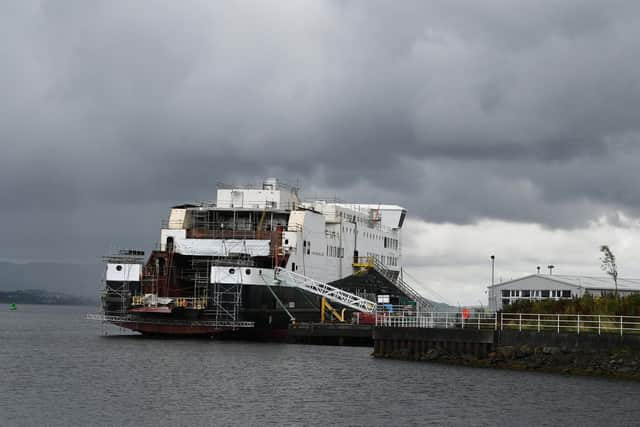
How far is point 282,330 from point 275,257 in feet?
16.1

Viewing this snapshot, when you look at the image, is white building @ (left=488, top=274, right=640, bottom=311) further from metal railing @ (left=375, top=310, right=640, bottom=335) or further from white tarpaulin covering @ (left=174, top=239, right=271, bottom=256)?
metal railing @ (left=375, top=310, right=640, bottom=335)

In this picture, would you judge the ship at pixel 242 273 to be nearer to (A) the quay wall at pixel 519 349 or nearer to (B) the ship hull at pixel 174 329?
(B) the ship hull at pixel 174 329

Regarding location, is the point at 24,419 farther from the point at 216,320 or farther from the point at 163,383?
the point at 216,320

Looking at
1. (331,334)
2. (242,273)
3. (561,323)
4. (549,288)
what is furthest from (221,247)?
(549,288)

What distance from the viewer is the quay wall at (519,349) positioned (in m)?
39.9

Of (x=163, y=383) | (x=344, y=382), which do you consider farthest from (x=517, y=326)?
(x=163, y=383)

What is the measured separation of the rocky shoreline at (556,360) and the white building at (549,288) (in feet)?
95.1

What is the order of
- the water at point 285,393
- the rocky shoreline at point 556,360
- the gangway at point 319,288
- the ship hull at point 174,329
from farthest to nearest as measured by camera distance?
1. the gangway at point 319,288
2. the ship hull at point 174,329
3. the rocky shoreline at point 556,360
4. the water at point 285,393

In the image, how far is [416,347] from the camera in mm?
48406

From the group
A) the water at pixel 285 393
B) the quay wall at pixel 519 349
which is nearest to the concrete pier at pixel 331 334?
the water at pixel 285 393

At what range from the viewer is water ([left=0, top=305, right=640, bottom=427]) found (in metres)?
31.1

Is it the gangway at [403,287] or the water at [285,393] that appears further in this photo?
the gangway at [403,287]

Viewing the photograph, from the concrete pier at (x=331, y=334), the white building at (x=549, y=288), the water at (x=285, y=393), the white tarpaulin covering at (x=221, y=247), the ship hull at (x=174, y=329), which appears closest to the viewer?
the water at (x=285, y=393)

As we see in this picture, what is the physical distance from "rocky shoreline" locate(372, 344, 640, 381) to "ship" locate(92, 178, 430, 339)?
16714 mm
